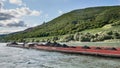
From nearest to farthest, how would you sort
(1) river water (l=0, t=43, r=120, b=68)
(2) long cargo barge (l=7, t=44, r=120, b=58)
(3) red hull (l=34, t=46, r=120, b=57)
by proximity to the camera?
(1) river water (l=0, t=43, r=120, b=68) → (3) red hull (l=34, t=46, r=120, b=57) → (2) long cargo barge (l=7, t=44, r=120, b=58)

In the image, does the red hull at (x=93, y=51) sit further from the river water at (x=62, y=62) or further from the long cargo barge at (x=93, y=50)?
the river water at (x=62, y=62)

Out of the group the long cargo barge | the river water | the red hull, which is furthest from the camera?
the long cargo barge

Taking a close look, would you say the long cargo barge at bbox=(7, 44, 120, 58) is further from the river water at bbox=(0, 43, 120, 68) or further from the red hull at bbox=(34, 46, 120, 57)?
the river water at bbox=(0, 43, 120, 68)

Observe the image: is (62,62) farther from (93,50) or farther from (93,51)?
(93,50)

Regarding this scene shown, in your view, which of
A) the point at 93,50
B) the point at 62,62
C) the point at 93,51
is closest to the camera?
the point at 62,62

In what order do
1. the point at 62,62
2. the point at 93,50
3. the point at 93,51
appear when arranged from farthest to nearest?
the point at 93,50 < the point at 93,51 < the point at 62,62

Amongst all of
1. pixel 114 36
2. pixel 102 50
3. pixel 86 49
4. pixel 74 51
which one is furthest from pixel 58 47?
pixel 114 36

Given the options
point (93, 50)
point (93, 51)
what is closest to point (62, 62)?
point (93, 51)

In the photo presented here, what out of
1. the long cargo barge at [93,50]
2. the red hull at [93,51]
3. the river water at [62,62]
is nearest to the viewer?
the river water at [62,62]

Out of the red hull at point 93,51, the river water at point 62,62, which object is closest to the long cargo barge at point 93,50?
the red hull at point 93,51

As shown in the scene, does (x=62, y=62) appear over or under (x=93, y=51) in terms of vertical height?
under

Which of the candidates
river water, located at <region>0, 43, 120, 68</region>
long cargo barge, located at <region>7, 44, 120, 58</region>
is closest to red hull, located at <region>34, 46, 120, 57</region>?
long cargo barge, located at <region>7, 44, 120, 58</region>

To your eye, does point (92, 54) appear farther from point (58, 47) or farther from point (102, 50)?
point (58, 47)

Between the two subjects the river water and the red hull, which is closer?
the river water
